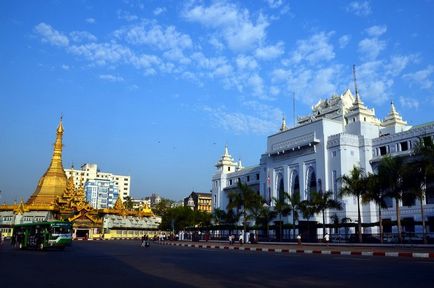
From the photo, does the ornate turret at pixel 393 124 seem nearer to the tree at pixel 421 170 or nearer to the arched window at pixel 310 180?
the arched window at pixel 310 180

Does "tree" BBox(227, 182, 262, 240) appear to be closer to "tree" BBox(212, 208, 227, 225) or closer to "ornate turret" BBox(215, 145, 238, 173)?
"tree" BBox(212, 208, 227, 225)

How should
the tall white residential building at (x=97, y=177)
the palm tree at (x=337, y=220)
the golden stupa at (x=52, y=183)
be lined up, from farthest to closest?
the tall white residential building at (x=97, y=177), the golden stupa at (x=52, y=183), the palm tree at (x=337, y=220)

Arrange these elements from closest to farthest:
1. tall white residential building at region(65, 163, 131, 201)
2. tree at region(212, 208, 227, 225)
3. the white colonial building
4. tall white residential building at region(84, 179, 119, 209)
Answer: the white colonial building → tree at region(212, 208, 227, 225) → tall white residential building at region(84, 179, 119, 209) → tall white residential building at region(65, 163, 131, 201)

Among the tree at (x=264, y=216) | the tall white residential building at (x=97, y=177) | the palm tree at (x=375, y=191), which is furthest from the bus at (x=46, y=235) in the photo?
the tall white residential building at (x=97, y=177)

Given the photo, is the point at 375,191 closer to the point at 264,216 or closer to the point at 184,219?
the point at 264,216

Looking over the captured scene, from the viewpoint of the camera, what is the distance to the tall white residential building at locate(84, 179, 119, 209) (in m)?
159

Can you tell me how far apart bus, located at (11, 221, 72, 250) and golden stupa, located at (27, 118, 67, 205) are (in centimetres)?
4253

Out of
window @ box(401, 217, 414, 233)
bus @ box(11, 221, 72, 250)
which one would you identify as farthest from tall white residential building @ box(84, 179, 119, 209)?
bus @ box(11, 221, 72, 250)

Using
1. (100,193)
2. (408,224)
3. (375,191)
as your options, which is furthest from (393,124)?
(100,193)

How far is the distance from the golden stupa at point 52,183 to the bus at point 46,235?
140 ft

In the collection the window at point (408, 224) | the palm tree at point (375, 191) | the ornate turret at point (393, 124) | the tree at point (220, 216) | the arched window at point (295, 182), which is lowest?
the window at point (408, 224)

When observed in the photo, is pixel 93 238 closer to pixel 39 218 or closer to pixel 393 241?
pixel 39 218

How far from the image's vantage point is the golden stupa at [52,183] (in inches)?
3024

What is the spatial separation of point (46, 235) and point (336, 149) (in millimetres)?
38132
